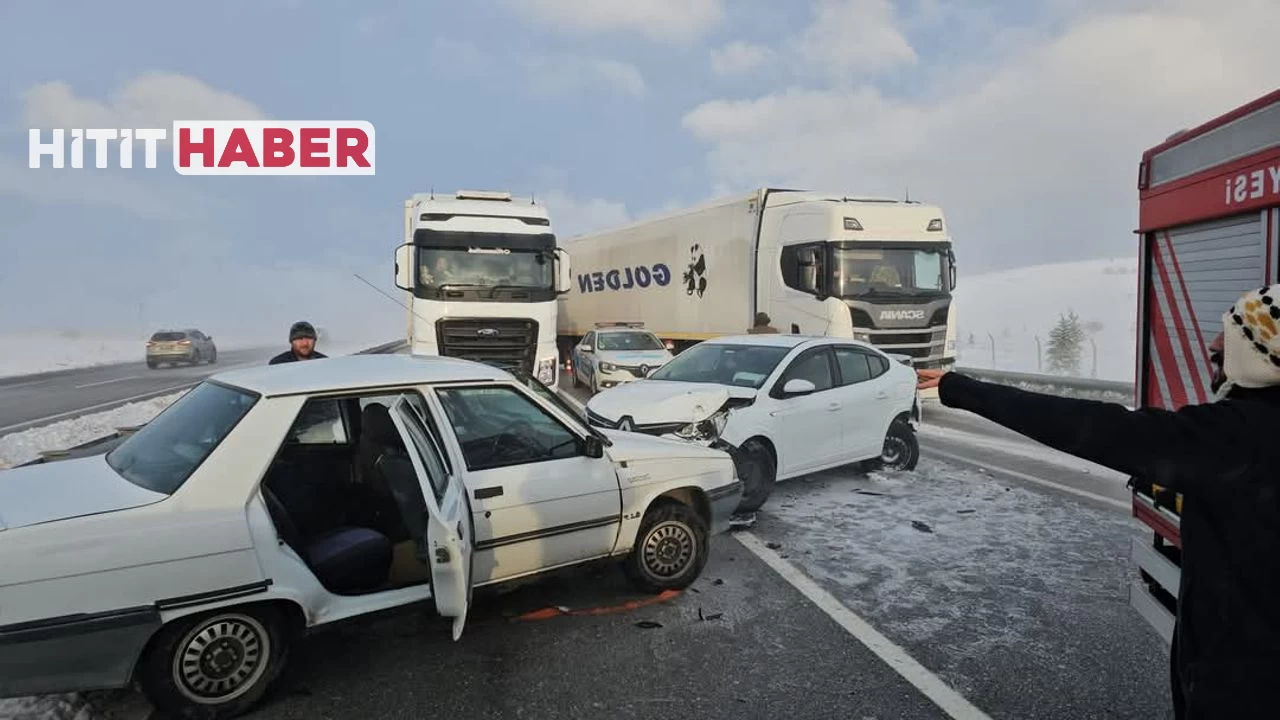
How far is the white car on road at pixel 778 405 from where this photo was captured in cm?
675

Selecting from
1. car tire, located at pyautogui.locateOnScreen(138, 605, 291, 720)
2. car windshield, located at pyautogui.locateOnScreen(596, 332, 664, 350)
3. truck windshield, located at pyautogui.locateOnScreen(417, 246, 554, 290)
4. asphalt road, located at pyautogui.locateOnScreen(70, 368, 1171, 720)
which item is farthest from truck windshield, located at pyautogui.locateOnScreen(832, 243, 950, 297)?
car tire, located at pyautogui.locateOnScreen(138, 605, 291, 720)

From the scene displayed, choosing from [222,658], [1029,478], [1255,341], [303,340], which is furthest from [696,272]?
[1255,341]

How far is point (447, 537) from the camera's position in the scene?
305cm

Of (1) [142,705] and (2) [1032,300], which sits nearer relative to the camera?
(1) [142,705]

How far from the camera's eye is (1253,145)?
2814mm

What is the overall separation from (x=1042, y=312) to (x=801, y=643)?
218 ft

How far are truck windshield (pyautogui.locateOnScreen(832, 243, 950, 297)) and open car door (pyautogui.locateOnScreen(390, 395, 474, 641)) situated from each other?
36.4 feet

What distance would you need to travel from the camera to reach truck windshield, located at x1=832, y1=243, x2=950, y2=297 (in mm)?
13492

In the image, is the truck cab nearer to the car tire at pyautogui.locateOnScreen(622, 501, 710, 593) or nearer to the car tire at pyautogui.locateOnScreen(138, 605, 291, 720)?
the car tire at pyautogui.locateOnScreen(622, 501, 710, 593)

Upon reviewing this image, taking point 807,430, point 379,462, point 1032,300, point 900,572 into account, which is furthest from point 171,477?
point 1032,300

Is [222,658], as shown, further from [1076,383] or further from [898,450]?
[1076,383]

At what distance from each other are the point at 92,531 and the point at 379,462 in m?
1.38

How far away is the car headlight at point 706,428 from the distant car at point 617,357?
741 cm

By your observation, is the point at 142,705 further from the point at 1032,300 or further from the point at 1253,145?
the point at 1032,300
